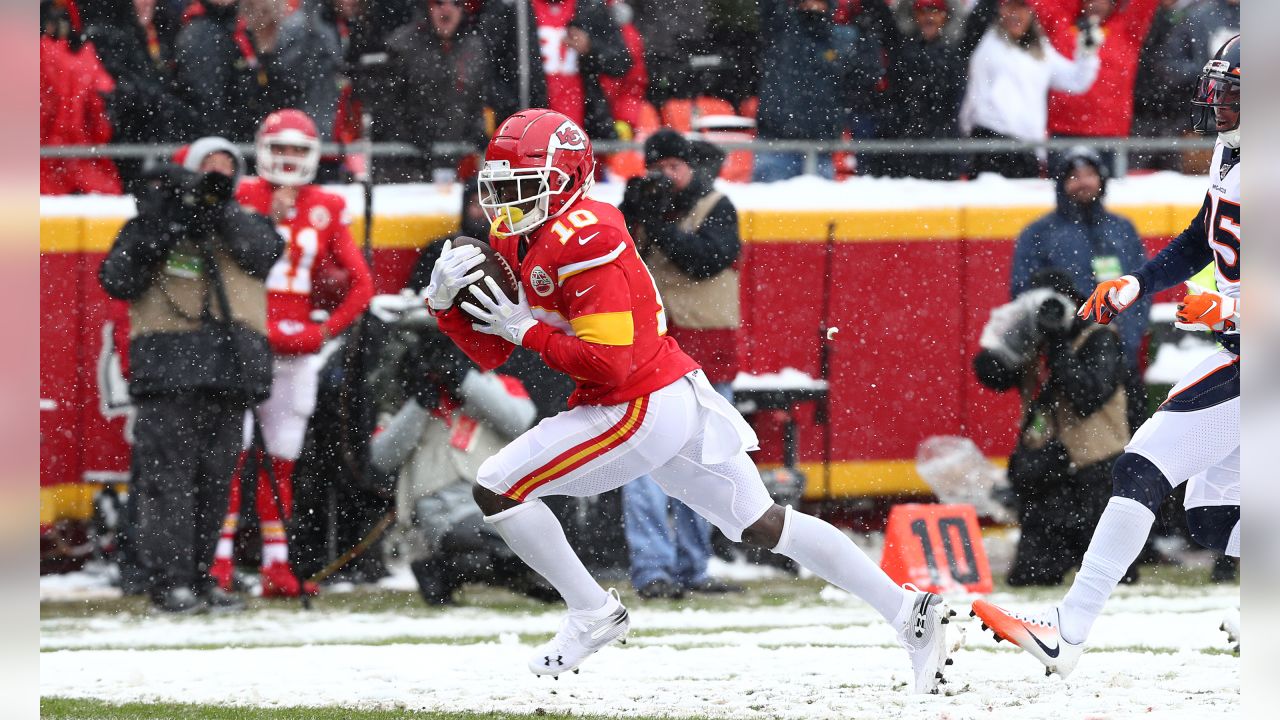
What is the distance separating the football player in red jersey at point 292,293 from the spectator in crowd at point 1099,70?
169 inches

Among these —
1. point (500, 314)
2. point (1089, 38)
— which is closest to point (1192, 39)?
point (1089, 38)

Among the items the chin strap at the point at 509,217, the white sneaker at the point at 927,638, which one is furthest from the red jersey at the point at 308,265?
the white sneaker at the point at 927,638

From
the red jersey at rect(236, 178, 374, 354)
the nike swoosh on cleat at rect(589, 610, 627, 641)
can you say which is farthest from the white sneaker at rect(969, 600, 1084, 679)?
the red jersey at rect(236, 178, 374, 354)

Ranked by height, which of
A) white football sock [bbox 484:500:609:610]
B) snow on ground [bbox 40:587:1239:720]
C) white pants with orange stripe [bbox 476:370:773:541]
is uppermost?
white pants with orange stripe [bbox 476:370:773:541]

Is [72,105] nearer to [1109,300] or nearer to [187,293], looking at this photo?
[187,293]

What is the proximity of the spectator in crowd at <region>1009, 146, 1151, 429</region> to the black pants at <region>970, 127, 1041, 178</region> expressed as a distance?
786 mm

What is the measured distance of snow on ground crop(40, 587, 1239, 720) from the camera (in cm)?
525

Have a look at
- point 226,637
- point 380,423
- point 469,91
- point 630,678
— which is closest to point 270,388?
point 380,423

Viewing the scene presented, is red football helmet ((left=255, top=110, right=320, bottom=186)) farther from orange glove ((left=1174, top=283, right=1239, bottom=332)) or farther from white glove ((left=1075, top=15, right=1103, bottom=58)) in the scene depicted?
orange glove ((left=1174, top=283, right=1239, bottom=332))

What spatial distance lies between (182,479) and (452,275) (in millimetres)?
3367

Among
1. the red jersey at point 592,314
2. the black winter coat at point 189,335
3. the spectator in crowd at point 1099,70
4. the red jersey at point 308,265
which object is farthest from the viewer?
the spectator in crowd at point 1099,70

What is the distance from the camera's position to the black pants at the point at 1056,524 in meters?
8.43

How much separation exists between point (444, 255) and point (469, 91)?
4217 mm

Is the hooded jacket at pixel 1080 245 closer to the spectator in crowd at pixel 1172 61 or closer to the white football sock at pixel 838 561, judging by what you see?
the spectator in crowd at pixel 1172 61
